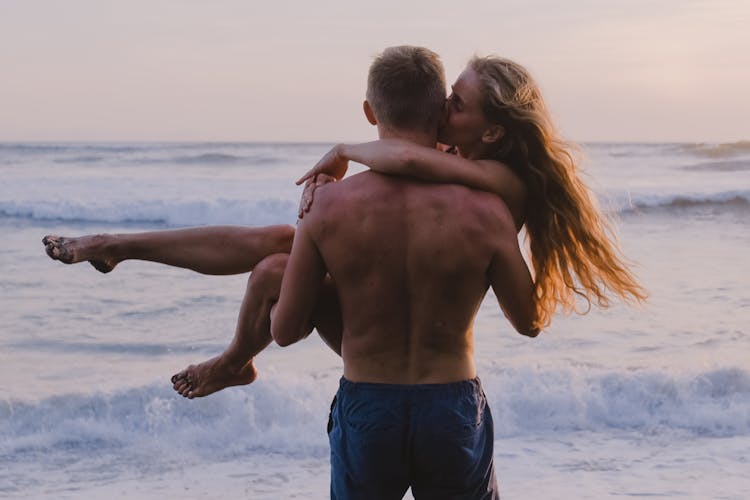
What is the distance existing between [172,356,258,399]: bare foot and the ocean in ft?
4.11

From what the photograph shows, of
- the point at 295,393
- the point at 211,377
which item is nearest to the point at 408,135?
the point at 211,377

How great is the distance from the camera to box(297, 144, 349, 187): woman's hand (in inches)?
113

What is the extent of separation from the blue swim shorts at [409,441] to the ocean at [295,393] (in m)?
Answer: 0.82

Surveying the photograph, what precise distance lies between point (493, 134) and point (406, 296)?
1.76ft

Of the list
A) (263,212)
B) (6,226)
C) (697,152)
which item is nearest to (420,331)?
(6,226)

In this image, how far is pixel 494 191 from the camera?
2.80 metres

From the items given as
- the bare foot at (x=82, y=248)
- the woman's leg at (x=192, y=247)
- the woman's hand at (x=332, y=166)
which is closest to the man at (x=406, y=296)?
the woman's hand at (x=332, y=166)

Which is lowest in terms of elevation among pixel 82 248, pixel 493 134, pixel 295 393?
pixel 295 393

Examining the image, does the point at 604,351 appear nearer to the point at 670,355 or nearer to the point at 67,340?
the point at 670,355

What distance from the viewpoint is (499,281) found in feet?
9.16

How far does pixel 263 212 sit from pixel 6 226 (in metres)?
4.76

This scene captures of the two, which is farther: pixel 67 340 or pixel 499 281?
pixel 67 340

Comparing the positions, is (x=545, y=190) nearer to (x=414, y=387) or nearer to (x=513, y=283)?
(x=513, y=283)

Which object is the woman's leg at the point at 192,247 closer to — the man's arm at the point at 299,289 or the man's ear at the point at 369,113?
the man's arm at the point at 299,289
